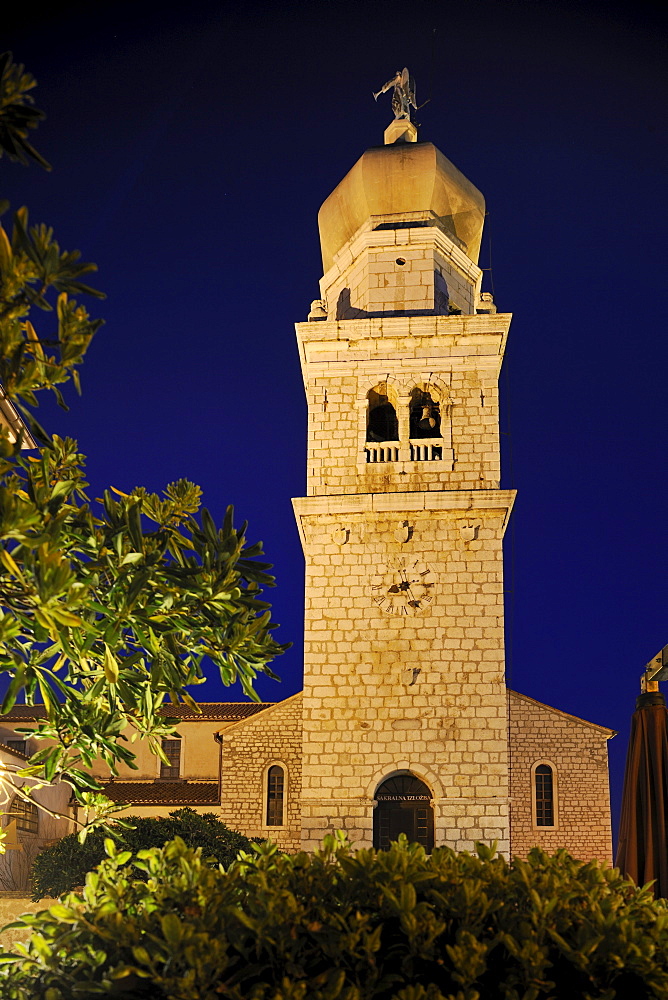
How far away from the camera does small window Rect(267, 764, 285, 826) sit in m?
26.5

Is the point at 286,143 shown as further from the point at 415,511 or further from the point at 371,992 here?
the point at 371,992

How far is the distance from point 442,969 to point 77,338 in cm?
293


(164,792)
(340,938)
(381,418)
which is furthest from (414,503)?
(340,938)

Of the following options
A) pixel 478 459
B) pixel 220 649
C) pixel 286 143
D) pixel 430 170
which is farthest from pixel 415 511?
pixel 286 143

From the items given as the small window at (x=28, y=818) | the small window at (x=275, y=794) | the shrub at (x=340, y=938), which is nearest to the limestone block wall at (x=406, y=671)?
the small window at (x=275, y=794)

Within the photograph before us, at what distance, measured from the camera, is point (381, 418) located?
2233 cm

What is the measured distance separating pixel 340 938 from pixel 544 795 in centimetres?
2231

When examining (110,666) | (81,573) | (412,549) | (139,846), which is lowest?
(139,846)

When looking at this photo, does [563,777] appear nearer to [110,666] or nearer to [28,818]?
[28,818]

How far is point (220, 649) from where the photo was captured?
5.04 meters

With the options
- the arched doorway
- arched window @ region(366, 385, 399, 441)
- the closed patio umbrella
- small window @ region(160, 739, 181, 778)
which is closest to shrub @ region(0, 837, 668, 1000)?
the closed patio umbrella

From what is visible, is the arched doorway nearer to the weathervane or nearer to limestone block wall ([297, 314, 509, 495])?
limestone block wall ([297, 314, 509, 495])

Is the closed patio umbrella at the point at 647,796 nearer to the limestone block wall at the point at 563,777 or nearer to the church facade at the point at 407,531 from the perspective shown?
the church facade at the point at 407,531

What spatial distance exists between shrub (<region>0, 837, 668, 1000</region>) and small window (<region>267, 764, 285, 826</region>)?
22.5m
